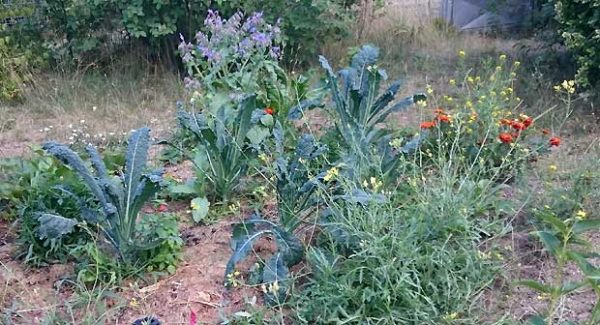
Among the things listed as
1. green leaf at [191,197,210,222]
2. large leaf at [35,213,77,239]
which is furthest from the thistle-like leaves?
large leaf at [35,213,77,239]

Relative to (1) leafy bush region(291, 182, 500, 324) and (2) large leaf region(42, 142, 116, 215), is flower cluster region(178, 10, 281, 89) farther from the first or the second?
(1) leafy bush region(291, 182, 500, 324)

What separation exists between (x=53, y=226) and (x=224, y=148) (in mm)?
1049

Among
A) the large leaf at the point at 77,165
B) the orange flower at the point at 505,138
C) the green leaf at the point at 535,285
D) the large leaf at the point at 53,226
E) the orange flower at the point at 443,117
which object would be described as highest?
the large leaf at the point at 77,165

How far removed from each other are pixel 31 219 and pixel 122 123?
2.27 metres

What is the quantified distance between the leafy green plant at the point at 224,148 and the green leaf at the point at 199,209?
18 cm

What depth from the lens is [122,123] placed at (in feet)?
18.9

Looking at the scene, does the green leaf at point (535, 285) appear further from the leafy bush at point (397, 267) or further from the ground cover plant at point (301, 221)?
the leafy bush at point (397, 267)

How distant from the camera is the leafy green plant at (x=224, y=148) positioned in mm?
3996

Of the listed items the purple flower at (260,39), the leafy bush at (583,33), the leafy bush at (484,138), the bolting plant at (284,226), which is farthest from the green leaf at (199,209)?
the leafy bush at (583,33)

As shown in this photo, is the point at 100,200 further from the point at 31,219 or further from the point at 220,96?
the point at 220,96

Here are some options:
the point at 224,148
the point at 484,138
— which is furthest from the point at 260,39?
the point at 484,138

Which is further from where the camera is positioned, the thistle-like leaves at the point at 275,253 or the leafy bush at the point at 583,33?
the leafy bush at the point at 583,33

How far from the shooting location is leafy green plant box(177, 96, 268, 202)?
13.1 ft

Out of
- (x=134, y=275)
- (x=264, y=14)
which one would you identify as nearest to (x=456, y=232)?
(x=134, y=275)
